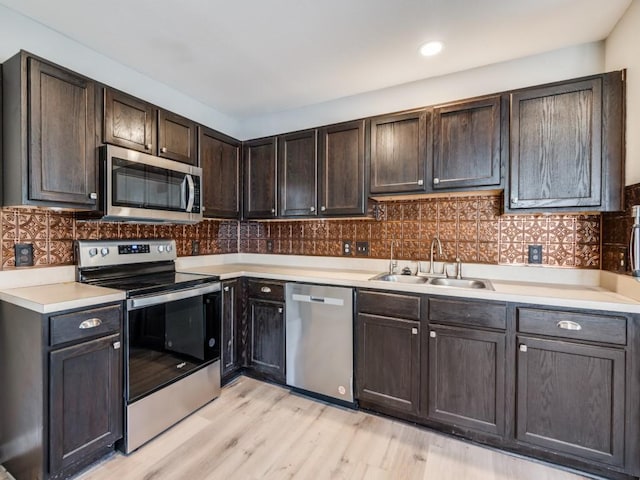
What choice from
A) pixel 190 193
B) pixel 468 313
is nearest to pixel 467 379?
pixel 468 313

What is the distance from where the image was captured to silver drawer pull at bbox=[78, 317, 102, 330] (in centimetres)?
156

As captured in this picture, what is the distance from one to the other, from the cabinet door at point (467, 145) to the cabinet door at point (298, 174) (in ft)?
3.25

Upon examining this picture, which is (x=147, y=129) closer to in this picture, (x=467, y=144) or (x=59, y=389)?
(x=59, y=389)

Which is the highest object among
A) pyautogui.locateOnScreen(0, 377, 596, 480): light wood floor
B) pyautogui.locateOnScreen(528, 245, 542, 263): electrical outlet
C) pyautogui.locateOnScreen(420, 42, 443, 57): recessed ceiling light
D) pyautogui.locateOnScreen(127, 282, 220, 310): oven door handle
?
pyautogui.locateOnScreen(420, 42, 443, 57): recessed ceiling light

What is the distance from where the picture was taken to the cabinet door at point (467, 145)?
79.0 inches

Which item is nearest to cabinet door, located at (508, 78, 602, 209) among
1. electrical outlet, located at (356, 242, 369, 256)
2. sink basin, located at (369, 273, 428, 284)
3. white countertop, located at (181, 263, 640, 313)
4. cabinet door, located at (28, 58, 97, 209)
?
white countertop, located at (181, 263, 640, 313)

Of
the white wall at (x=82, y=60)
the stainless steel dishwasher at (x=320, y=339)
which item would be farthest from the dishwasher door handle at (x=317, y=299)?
the white wall at (x=82, y=60)

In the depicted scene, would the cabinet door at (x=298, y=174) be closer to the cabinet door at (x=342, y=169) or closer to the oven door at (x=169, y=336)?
the cabinet door at (x=342, y=169)

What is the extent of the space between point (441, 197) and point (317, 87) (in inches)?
55.3

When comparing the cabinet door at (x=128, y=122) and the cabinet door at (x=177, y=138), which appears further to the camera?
the cabinet door at (x=177, y=138)

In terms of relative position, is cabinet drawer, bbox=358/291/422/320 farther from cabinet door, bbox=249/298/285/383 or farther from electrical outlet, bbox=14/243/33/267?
electrical outlet, bbox=14/243/33/267

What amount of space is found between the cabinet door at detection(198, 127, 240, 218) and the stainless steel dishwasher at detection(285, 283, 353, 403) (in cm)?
103

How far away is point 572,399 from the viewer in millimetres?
1634

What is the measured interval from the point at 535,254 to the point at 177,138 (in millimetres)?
2814
